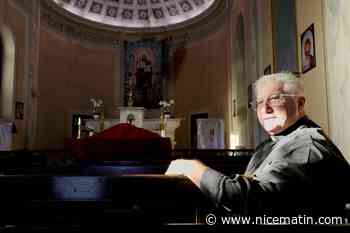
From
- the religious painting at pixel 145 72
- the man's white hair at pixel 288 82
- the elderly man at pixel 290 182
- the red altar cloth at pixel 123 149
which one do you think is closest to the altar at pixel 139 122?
the religious painting at pixel 145 72

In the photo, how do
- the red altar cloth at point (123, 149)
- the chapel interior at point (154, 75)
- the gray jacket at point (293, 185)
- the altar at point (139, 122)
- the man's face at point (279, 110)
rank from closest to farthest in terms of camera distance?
the gray jacket at point (293, 185) → the man's face at point (279, 110) → the red altar cloth at point (123, 149) → the chapel interior at point (154, 75) → the altar at point (139, 122)

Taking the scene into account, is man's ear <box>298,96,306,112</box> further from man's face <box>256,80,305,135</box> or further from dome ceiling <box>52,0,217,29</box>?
dome ceiling <box>52,0,217,29</box>

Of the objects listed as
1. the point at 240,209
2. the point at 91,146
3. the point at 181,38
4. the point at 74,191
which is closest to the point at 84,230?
the point at 74,191

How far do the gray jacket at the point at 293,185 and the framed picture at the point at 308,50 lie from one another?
4327mm

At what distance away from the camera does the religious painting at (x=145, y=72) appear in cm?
1505

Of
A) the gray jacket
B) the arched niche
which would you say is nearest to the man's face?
the gray jacket

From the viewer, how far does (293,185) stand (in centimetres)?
119

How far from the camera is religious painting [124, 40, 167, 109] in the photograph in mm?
15055

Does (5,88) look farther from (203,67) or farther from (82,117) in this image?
(203,67)

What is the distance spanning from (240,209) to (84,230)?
518 mm

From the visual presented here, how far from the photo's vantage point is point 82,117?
45.6ft

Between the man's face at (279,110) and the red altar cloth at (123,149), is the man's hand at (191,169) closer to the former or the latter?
the man's face at (279,110)

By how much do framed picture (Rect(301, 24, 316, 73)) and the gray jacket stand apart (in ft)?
14.2

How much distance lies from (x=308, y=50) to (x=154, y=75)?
10.3 metres
